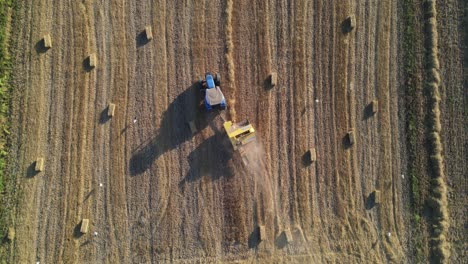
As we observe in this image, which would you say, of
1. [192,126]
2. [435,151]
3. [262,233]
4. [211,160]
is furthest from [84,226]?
[435,151]

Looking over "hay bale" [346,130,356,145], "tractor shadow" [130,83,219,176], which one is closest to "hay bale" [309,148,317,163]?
"hay bale" [346,130,356,145]

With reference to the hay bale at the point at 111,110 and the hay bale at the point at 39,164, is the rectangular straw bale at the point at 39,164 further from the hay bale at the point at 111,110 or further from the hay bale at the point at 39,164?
the hay bale at the point at 111,110

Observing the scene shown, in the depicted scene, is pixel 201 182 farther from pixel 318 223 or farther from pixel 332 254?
pixel 332 254

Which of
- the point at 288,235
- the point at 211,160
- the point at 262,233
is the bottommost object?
the point at 288,235

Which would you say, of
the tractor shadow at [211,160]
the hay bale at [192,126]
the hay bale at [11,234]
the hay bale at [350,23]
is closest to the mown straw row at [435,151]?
the hay bale at [350,23]

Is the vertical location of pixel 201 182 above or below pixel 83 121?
below

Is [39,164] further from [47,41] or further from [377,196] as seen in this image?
[377,196]

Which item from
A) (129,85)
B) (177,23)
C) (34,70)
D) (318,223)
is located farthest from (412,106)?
(34,70)
